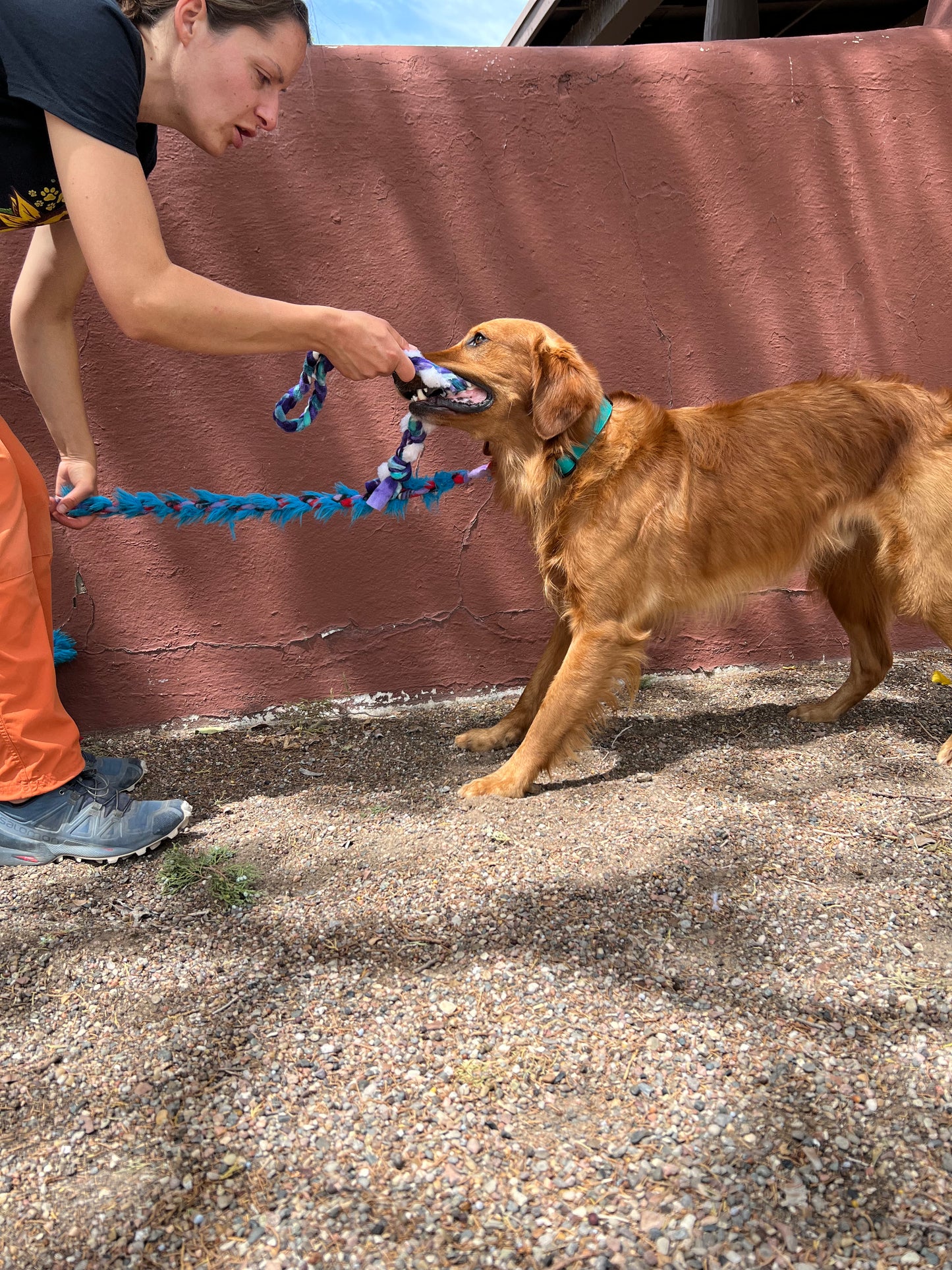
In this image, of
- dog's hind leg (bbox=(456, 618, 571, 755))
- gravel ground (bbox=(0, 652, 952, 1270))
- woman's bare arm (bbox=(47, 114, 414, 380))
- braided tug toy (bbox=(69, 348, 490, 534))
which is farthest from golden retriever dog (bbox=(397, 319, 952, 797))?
woman's bare arm (bbox=(47, 114, 414, 380))

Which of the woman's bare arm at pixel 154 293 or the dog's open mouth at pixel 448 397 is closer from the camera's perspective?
the woman's bare arm at pixel 154 293

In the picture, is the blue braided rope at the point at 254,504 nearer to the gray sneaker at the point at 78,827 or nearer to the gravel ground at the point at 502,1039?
the gray sneaker at the point at 78,827

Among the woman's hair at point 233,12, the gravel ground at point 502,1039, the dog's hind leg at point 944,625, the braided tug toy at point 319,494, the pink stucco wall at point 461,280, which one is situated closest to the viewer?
the gravel ground at point 502,1039

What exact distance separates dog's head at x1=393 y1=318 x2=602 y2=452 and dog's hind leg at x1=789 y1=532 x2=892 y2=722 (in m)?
1.31

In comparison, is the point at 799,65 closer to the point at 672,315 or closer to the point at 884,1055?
the point at 672,315

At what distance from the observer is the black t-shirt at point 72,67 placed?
1.67 metres

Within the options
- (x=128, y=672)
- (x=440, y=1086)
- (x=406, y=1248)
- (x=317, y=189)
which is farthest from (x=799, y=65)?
(x=406, y=1248)

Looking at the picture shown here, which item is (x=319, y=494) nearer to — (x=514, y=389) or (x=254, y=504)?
(x=254, y=504)

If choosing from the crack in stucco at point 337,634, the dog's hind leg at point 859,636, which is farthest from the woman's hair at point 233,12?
the dog's hind leg at point 859,636

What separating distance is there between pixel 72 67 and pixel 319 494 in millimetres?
1482

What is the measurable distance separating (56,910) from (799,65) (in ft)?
13.0

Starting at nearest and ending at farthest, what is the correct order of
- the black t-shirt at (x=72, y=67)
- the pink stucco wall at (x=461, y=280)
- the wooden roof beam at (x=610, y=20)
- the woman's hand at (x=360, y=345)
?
the black t-shirt at (x=72, y=67), the woman's hand at (x=360, y=345), the pink stucco wall at (x=461, y=280), the wooden roof beam at (x=610, y=20)

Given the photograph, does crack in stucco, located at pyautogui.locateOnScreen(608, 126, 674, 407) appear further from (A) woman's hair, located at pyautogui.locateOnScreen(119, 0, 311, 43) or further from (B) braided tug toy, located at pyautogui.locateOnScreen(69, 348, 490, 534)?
(A) woman's hair, located at pyautogui.locateOnScreen(119, 0, 311, 43)

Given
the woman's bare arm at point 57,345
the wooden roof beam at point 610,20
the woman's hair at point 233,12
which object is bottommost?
the woman's bare arm at point 57,345
